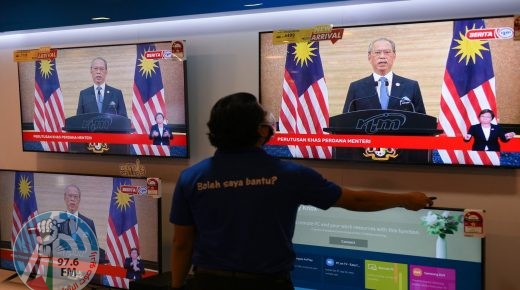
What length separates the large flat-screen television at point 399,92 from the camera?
2.27 metres

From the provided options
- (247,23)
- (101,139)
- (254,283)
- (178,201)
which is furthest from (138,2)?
(254,283)

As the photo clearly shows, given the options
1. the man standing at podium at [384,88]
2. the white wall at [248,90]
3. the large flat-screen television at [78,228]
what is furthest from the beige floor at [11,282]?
the man standing at podium at [384,88]

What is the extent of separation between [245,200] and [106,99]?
1.67 m

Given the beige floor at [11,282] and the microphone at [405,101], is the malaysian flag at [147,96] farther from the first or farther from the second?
the microphone at [405,101]

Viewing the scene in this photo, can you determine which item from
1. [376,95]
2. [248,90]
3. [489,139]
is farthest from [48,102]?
[489,139]

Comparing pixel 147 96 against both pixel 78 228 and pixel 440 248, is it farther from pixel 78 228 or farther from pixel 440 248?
pixel 440 248

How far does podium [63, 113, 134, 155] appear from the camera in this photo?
3.07 m

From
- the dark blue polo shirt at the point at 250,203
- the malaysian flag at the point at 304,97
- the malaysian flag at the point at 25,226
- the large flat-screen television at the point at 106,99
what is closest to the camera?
the dark blue polo shirt at the point at 250,203

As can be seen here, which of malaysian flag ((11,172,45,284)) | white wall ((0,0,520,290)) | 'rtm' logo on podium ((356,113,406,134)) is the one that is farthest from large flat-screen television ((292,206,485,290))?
malaysian flag ((11,172,45,284))

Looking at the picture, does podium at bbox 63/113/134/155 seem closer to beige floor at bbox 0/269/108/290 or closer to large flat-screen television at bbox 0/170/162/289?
large flat-screen television at bbox 0/170/162/289

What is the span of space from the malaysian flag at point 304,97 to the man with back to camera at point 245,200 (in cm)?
86

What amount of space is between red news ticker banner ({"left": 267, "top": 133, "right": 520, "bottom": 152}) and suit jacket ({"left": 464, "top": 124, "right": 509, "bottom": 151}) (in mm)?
21

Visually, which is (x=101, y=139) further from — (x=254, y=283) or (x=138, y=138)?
(x=254, y=283)

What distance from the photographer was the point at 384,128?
246cm
